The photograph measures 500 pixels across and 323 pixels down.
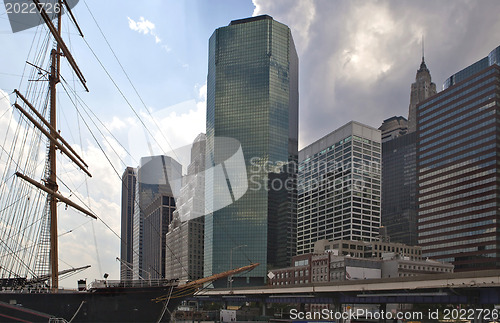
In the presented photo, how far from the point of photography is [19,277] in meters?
57.2

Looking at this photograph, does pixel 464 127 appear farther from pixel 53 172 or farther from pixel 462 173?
pixel 53 172

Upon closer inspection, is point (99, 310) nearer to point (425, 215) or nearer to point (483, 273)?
point (483, 273)

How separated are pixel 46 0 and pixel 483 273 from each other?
187 ft

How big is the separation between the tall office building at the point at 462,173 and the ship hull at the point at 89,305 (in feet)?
437

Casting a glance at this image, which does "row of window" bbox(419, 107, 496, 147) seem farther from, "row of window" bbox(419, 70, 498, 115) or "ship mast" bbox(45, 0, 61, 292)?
"ship mast" bbox(45, 0, 61, 292)

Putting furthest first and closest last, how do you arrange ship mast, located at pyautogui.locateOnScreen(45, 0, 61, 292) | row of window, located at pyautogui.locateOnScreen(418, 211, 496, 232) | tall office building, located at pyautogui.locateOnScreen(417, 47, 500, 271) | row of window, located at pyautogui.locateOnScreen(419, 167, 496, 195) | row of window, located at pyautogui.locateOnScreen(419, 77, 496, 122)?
row of window, located at pyautogui.locateOnScreen(419, 77, 496, 122)
row of window, located at pyautogui.locateOnScreen(419, 167, 496, 195)
row of window, located at pyautogui.locateOnScreen(418, 211, 496, 232)
tall office building, located at pyautogui.locateOnScreen(417, 47, 500, 271)
ship mast, located at pyautogui.locateOnScreen(45, 0, 61, 292)

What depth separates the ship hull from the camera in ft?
161

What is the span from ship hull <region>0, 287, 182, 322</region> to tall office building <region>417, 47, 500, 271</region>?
133 metres

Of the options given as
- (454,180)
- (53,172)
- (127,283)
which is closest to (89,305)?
(127,283)

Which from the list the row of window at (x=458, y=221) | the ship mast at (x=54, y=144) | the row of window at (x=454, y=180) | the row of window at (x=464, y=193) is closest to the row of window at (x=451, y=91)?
the row of window at (x=454, y=180)

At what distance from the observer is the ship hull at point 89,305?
4912cm

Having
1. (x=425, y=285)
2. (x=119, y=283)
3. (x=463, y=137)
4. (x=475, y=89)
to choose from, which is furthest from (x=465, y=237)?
(x=119, y=283)

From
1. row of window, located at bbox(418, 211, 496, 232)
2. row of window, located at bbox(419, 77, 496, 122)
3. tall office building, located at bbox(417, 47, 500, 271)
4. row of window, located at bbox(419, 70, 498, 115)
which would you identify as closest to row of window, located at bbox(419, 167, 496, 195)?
tall office building, located at bbox(417, 47, 500, 271)

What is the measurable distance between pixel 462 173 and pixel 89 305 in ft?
490
